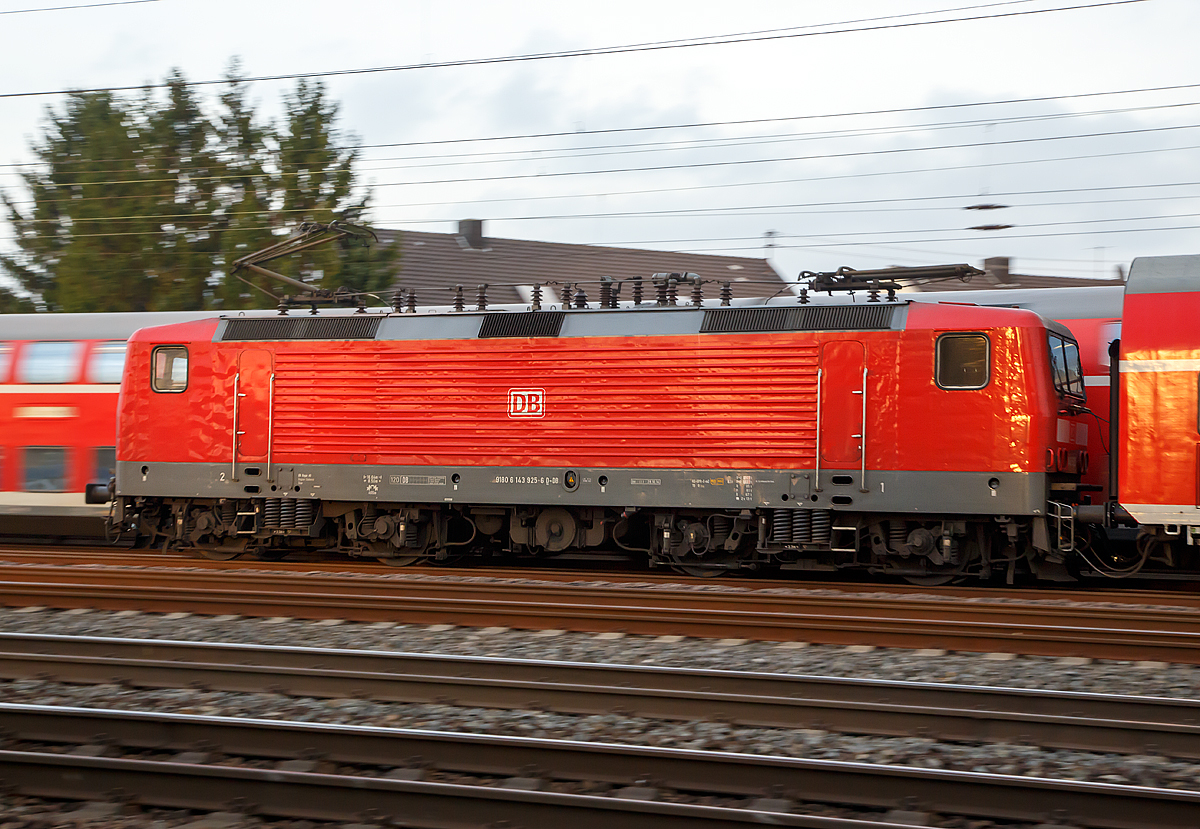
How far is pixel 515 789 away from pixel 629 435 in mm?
8341

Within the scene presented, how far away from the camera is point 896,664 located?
26.0 ft

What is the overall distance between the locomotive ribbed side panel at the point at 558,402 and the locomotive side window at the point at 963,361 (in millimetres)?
1460

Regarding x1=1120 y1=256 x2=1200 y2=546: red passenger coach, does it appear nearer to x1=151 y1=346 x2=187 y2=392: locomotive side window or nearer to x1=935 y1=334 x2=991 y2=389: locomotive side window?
x1=935 y1=334 x2=991 y2=389: locomotive side window

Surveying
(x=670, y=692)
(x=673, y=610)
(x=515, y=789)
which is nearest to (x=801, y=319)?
(x=673, y=610)

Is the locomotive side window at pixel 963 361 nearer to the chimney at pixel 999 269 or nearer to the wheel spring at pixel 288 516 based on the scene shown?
the wheel spring at pixel 288 516

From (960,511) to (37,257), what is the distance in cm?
3088

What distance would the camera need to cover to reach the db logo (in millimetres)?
13336

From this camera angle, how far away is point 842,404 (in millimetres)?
12227

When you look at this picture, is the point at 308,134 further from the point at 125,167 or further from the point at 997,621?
the point at 997,621

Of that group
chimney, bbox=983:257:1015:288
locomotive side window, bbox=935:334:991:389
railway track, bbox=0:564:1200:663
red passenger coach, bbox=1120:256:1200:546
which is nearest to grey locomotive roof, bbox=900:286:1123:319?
locomotive side window, bbox=935:334:991:389

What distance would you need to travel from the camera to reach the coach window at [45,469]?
1727 centimetres

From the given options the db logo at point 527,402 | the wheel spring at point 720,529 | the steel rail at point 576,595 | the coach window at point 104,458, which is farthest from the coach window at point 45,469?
the wheel spring at point 720,529

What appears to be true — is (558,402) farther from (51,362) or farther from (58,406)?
(51,362)

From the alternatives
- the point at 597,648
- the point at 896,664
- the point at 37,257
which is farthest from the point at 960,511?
the point at 37,257
